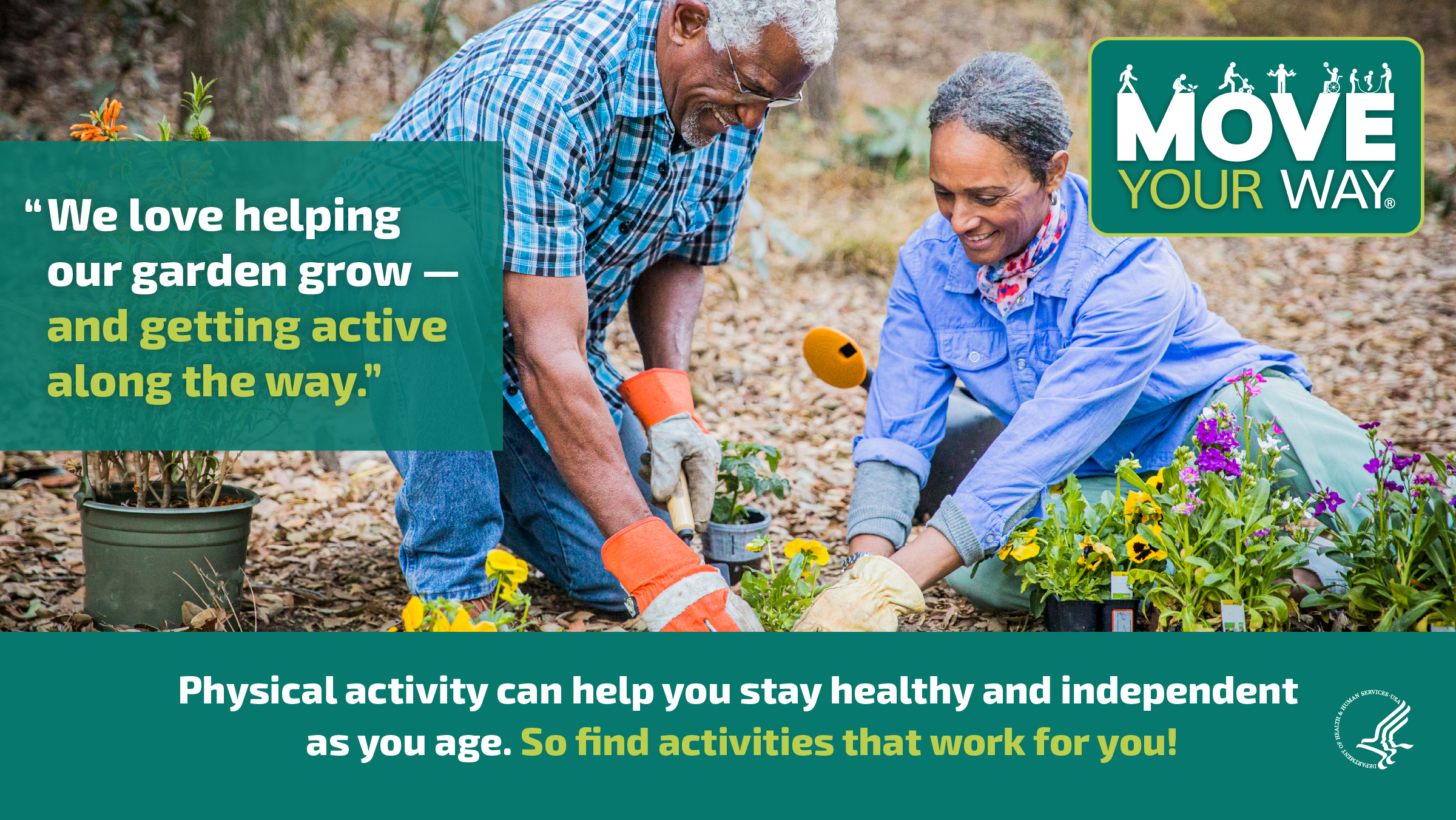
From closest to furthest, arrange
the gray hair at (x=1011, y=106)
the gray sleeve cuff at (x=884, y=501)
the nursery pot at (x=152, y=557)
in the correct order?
the gray hair at (x=1011, y=106)
the gray sleeve cuff at (x=884, y=501)
the nursery pot at (x=152, y=557)

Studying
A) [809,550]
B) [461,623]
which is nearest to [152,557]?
[461,623]

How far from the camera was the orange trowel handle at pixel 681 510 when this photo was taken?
2580 mm

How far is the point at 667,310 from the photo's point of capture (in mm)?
3094

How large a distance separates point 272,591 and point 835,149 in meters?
4.81

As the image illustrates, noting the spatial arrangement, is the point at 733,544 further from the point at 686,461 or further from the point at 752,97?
the point at 752,97

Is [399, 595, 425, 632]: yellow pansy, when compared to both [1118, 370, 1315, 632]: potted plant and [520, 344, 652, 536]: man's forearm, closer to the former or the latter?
[520, 344, 652, 536]: man's forearm

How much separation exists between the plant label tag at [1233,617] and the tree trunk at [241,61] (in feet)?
14.0

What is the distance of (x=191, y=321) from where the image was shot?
111 inches

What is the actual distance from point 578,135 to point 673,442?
2.22 feet

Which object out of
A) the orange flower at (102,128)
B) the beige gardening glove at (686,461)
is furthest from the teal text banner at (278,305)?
the beige gardening glove at (686,461)

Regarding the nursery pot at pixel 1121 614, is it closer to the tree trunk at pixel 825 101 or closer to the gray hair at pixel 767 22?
the gray hair at pixel 767 22

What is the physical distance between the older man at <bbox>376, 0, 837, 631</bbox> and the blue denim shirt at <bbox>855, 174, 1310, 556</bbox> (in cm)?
52

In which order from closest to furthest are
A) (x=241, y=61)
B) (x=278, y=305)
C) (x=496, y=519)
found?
(x=496, y=519), (x=278, y=305), (x=241, y=61)

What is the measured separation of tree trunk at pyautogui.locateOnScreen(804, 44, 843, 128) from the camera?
738 centimetres
